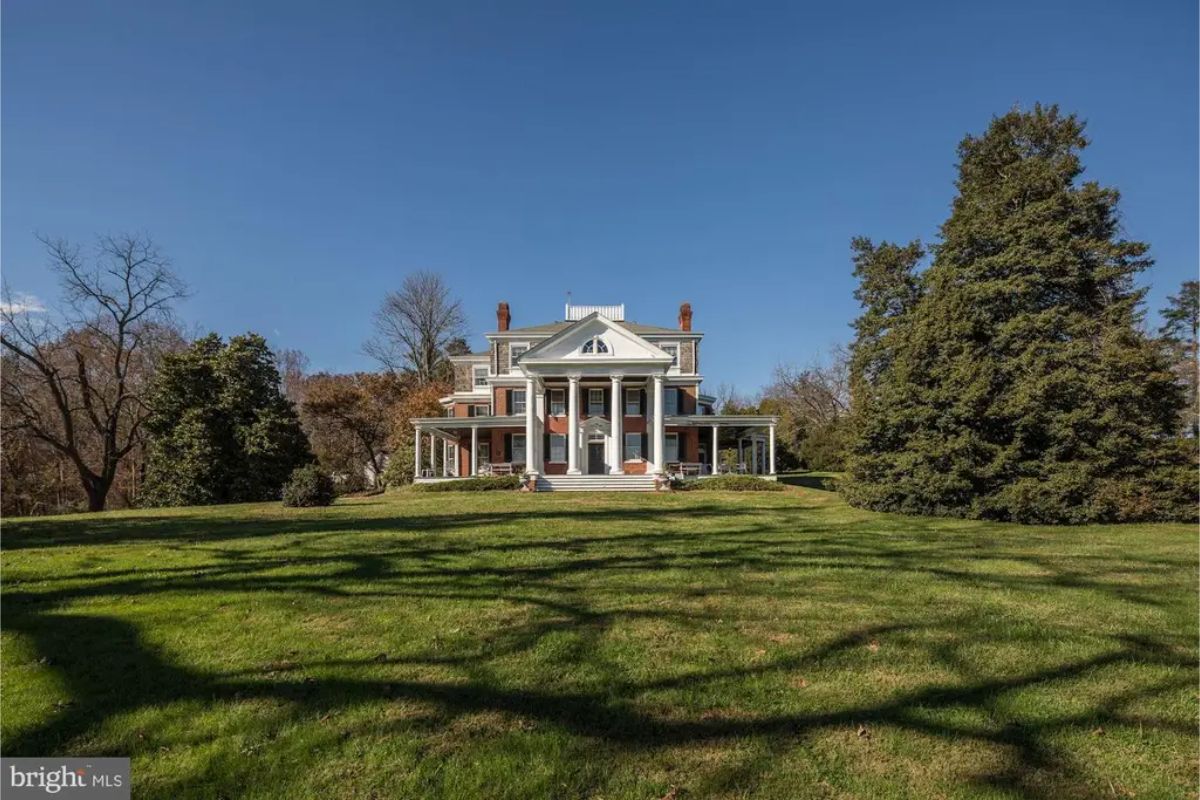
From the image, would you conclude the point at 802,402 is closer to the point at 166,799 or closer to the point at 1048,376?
the point at 1048,376

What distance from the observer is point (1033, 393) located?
15.2 metres

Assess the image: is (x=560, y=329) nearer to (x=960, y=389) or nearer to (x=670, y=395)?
(x=670, y=395)

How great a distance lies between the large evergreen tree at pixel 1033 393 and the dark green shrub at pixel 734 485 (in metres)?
7.29

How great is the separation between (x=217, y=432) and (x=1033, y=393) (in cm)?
2913

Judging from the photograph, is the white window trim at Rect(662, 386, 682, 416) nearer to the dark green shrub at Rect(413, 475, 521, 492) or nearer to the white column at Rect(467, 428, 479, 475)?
the dark green shrub at Rect(413, 475, 521, 492)

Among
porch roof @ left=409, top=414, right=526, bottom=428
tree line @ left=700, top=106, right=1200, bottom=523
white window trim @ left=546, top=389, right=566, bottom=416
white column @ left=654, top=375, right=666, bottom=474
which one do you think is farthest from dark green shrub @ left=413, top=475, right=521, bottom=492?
tree line @ left=700, top=106, right=1200, bottom=523

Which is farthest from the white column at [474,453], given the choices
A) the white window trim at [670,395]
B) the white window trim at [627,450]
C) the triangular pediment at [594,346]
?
the white window trim at [670,395]

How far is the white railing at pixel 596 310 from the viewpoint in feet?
127

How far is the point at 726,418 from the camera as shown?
31.4 metres

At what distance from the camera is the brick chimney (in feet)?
124

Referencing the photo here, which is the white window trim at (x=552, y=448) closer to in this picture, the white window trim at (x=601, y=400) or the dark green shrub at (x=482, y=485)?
the white window trim at (x=601, y=400)

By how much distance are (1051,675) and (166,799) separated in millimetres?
5616

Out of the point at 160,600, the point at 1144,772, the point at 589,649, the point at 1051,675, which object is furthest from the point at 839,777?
the point at 160,600

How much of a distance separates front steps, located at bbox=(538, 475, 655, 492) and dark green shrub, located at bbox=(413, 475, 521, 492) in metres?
1.28
